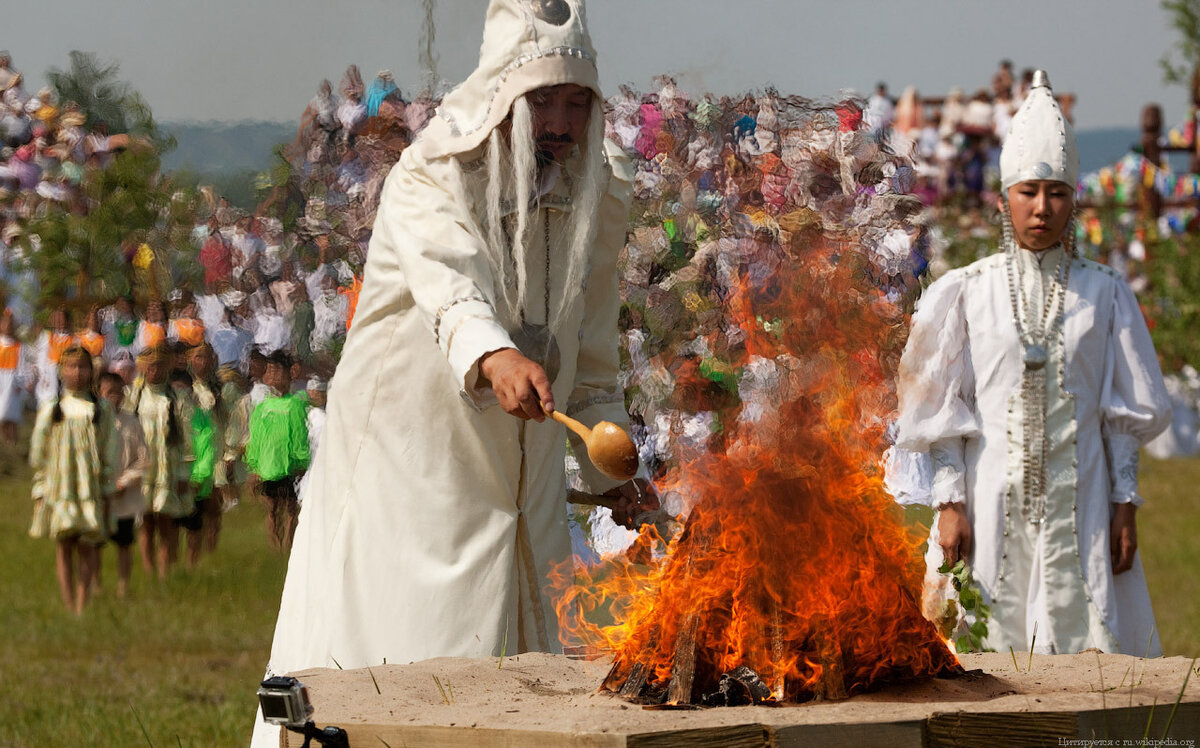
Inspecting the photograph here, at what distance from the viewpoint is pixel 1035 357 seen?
18.4 ft

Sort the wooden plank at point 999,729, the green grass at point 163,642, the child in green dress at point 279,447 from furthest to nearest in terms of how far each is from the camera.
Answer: the green grass at point 163,642 < the child in green dress at point 279,447 < the wooden plank at point 999,729

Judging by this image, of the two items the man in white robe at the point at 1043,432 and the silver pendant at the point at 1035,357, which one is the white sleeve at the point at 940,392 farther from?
the silver pendant at the point at 1035,357

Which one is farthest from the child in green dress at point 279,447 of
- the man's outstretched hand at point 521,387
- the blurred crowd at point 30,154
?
the blurred crowd at point 30,154

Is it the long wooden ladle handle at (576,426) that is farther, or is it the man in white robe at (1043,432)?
the man in white robe at (1043,432)

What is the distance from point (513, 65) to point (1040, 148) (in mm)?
2654

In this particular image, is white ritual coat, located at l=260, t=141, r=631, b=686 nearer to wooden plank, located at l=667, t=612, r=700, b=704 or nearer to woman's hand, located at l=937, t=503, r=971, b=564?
wooden plank, located at l=667, t=612, r=700, b=704

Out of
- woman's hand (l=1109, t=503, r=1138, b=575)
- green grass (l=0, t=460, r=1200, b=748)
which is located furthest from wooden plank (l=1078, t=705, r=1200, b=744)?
woman's hand (l=1109, t=503, r=1138, b=575)

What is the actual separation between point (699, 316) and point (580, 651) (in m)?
2.95

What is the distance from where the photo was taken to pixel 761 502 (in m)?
3.17

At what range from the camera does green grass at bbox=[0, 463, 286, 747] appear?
6.24 m

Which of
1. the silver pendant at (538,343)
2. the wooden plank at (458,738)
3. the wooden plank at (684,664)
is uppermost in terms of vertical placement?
the silver pendant at (538,343)

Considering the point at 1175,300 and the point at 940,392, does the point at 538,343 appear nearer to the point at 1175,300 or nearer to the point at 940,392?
the point at 940,392

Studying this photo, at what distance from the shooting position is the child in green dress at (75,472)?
10.4 meters

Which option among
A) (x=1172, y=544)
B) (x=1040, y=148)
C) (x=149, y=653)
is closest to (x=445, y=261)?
(x=1040, y=148)
